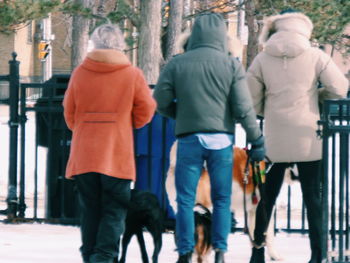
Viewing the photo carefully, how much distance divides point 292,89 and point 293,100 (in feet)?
0.25

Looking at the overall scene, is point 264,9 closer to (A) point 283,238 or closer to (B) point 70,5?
(B) point 70,5

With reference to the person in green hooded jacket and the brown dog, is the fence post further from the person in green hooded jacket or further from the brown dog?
the person in green hooded jacket

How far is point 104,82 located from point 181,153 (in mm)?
682

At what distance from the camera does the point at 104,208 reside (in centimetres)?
639

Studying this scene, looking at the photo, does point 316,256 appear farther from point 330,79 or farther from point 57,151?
point 57,151

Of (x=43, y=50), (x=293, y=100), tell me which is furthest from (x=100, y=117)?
(x=43, y=50)

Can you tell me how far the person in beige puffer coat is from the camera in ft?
22.4

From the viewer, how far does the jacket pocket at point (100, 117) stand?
6.32 m

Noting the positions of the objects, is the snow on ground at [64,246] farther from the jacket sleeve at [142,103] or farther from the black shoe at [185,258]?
the jacket sleeve at [142,103]

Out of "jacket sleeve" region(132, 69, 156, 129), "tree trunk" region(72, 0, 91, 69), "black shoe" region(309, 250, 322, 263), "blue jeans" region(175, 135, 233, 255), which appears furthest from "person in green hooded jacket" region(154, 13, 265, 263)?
"tree trunk" region(72, 0, 91, 69)

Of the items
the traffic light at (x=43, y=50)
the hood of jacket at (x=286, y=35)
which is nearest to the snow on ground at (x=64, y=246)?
the hood of jacket at (x=286, y=35)

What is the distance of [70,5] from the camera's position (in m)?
21.6

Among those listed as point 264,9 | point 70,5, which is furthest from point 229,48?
point 264,9

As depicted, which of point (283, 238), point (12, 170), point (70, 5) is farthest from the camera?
point (70, 5)
